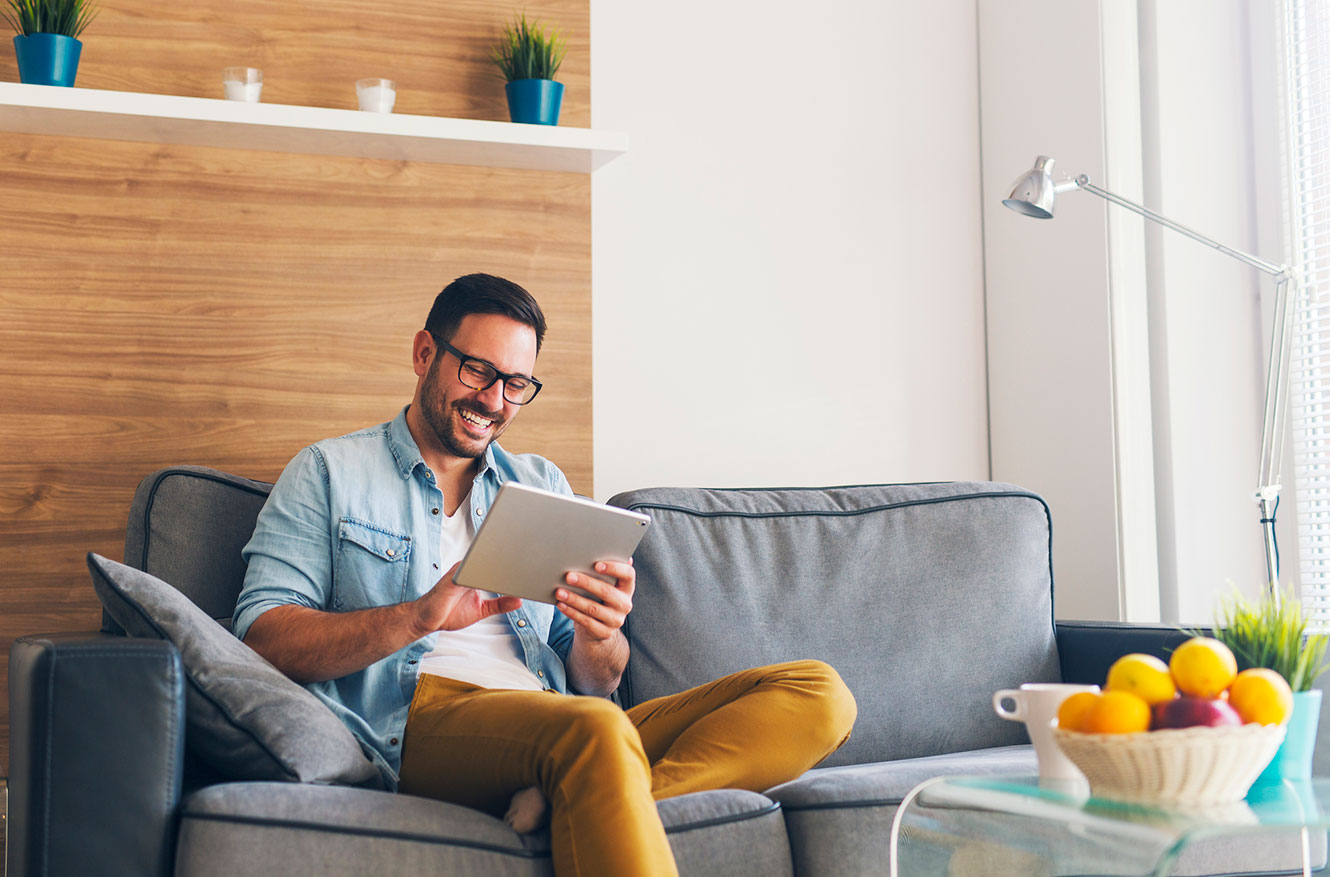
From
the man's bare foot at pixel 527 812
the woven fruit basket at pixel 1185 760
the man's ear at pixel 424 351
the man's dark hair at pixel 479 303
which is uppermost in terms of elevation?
the man's dark hair at pixel 479 303

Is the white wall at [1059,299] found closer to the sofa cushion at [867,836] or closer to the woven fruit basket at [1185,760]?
the sofa cushion at [867,836]

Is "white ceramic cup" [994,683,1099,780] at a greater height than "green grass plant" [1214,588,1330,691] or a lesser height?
lesser

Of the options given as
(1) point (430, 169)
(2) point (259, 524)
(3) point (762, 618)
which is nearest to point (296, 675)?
(2) point (259, 524)

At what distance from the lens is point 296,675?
1.71m

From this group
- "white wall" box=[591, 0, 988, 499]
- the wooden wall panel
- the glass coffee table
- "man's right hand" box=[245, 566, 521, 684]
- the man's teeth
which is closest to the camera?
the glass coffee table

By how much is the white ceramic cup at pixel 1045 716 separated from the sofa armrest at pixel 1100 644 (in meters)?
0.89

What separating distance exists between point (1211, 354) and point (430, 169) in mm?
1766

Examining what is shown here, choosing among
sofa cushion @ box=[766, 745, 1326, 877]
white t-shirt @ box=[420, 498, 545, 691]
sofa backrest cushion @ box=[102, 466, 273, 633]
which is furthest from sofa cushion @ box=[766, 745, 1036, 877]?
sofa backrest cushion @ box=[102, 466, 273, 633]

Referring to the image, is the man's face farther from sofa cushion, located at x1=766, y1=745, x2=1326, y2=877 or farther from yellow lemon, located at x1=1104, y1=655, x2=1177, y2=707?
yellow lemon, located at x1=1104, y1=655, x2=1177, y2=707

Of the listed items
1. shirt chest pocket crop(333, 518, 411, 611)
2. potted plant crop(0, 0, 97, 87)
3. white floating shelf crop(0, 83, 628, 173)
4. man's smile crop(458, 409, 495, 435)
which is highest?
potted plant crop(0, 0, 97, 87)

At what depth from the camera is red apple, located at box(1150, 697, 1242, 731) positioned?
1.06 m

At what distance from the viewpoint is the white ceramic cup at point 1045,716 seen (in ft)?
3.99

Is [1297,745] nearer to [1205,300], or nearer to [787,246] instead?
[1205,300]

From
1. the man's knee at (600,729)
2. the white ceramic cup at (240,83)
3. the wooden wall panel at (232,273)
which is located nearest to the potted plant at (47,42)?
the wooden wall panel at (232,273)
